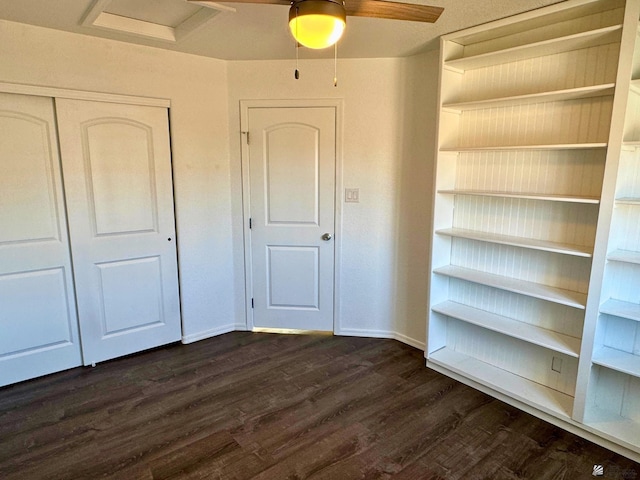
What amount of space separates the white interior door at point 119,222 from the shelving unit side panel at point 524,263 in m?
2.39

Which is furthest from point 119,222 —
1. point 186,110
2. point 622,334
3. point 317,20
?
point 622,334

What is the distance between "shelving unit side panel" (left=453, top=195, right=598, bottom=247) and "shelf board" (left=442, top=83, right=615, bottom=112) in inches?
24.7

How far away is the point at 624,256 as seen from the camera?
2109mm

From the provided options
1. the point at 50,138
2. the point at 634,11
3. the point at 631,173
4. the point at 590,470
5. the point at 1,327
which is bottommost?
the point at 590,470

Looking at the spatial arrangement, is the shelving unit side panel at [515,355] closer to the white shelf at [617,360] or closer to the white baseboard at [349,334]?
the white shelf at [617,360]

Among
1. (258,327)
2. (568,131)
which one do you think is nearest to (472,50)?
(568,131)

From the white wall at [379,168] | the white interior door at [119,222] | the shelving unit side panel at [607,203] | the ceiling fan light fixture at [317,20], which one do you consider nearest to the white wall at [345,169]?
the white wall at [379,168]

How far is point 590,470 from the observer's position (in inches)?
81.7

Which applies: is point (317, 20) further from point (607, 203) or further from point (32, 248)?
point (32, 248)

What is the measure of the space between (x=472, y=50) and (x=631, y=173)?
1325 mm

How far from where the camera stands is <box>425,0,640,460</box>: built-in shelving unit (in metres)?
2.17

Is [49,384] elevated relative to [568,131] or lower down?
lower down

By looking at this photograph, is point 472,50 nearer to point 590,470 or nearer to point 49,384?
point 590,470

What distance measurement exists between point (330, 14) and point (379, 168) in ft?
6.49
